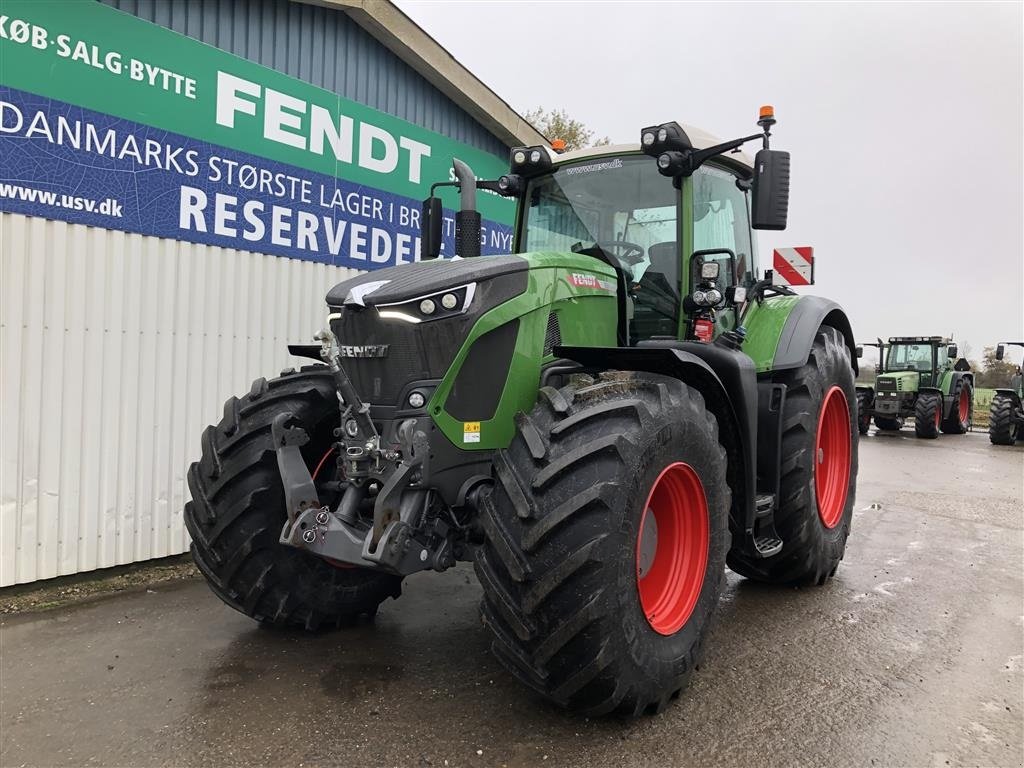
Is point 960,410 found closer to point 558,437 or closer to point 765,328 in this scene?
point 765,328

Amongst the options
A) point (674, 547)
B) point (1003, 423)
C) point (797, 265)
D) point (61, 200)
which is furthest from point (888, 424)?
point (61, 200)

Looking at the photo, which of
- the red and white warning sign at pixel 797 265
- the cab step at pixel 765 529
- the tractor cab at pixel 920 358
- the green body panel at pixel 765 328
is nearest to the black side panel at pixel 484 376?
the cab step at pixel 765 529

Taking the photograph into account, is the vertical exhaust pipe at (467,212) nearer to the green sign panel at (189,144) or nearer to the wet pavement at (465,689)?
the wet pavement at (465,689)

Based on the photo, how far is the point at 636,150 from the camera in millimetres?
4031

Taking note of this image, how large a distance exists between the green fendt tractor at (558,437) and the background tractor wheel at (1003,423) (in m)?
15.0

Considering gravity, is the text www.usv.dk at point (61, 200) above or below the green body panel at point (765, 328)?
above

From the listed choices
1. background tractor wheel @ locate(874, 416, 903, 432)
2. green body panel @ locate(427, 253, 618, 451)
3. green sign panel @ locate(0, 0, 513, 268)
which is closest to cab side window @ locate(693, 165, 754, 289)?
green body panel @ locate(427, 253, 618, 451)

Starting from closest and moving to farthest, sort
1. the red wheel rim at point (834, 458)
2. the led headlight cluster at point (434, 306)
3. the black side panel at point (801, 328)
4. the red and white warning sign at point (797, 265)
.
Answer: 1. the led headlight cluster at point (434, 306)
2. the black side panel at point (801, 328)
3. the red wheel rim at point (834, 458)
4. the red and white warning sign at point (797, 265)

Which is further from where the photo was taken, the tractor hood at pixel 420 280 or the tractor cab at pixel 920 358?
the tractor cab at pixel 920 358

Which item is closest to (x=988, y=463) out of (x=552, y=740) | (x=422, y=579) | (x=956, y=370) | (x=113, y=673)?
(x=956, y=370)

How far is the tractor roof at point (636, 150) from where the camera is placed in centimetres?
388

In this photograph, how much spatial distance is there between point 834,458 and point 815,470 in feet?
2.41

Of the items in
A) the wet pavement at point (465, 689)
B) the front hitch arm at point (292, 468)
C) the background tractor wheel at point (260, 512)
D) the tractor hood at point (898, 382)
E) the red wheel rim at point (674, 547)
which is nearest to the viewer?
the wet pavement at point (465, 689)

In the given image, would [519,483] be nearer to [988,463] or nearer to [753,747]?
[753,747]
